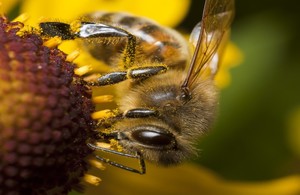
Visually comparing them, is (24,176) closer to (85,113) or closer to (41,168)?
(41,168)

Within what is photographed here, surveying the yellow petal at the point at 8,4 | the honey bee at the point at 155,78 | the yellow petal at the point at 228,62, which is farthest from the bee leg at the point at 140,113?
the yellow petal at the point at 228,62

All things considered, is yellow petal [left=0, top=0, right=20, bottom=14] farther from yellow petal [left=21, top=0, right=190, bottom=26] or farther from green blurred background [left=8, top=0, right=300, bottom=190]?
green blurred background [left=8, top=0, right=300, bottom=190]

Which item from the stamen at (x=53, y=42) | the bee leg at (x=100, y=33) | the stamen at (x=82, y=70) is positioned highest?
the bee leg at (x=100, y=33)

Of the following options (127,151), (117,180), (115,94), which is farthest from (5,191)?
(117,180)

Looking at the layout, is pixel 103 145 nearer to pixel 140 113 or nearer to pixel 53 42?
pixel 140 113

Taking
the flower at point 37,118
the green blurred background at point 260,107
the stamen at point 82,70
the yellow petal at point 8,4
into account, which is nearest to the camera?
the flower at point 37,118

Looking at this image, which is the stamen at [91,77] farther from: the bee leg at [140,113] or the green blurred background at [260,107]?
→ the green blurred background at [260,107]

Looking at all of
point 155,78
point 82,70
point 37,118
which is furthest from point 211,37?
point 37,118
